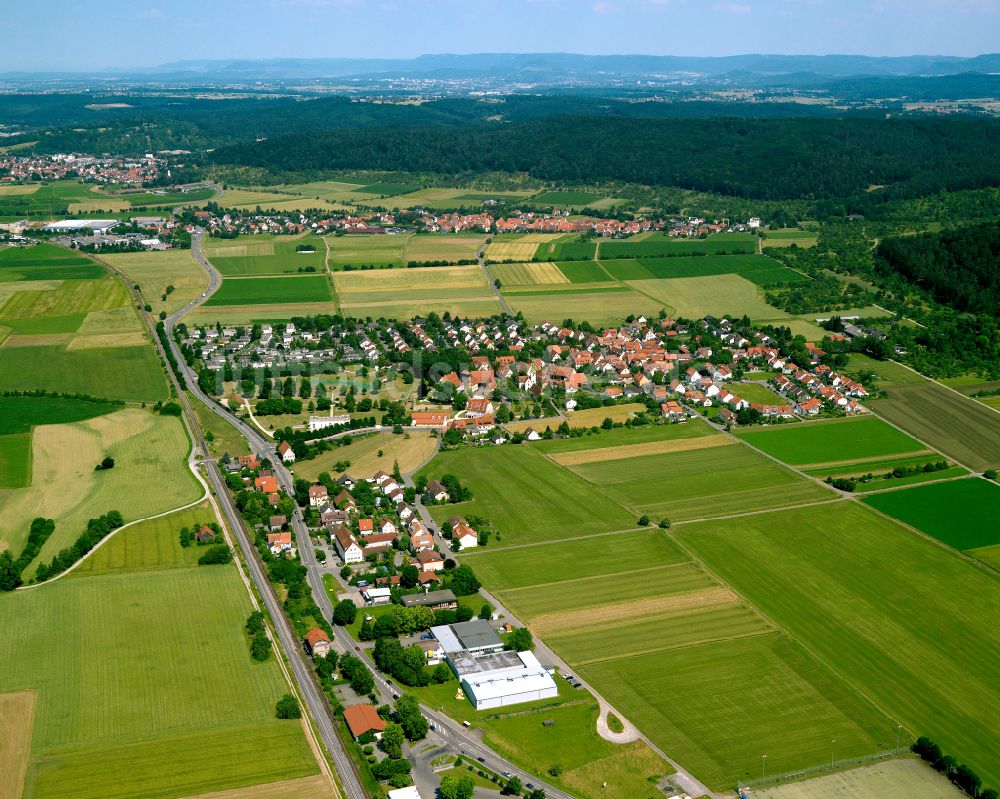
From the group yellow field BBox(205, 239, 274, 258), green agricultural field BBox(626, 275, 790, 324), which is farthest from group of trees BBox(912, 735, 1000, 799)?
yellow field BBox(205, 239, 274, 258)

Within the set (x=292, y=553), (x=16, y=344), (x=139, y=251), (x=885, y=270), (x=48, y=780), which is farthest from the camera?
(x=139, y=251)

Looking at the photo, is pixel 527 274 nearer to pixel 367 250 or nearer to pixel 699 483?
pixel 367 250

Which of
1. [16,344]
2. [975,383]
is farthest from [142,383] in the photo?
[975,383]

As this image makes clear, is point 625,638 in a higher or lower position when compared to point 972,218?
lower

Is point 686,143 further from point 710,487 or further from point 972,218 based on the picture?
point 710,487

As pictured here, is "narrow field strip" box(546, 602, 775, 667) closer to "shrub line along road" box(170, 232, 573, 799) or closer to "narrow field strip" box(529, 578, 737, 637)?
"narrow field strip" box(529, 578, 737, 637)

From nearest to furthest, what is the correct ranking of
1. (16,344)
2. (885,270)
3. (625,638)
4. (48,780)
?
1. (48,780)
2. (625,638)
3. (16,344)
4. (885,270)

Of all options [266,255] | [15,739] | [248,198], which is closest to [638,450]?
[15,739]

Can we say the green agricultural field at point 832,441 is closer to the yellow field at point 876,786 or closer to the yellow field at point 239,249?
the yellow field at point 876,786
